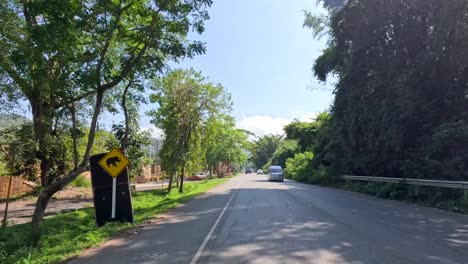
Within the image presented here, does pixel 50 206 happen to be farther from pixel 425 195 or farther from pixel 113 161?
pixel 425 195

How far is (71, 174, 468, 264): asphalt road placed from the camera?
343 inches

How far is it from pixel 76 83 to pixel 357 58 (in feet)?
64.5

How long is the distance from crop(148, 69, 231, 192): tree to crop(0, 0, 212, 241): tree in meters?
17.1

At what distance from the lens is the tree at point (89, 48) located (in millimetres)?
13055

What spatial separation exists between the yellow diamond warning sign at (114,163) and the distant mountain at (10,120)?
6.19m

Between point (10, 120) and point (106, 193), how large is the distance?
8.91 m

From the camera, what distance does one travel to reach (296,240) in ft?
34.4

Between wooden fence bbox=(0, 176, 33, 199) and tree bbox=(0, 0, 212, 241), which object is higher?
tree bbox=(0, 0, 212, 241)

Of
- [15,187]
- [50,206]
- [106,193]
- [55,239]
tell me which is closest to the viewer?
[55,239]

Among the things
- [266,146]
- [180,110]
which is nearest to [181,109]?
[180,110]

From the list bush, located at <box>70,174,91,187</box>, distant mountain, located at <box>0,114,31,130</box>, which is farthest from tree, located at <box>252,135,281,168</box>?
distant mountain, located at <box>0,114,31,130</box>

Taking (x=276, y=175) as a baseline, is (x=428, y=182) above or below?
below

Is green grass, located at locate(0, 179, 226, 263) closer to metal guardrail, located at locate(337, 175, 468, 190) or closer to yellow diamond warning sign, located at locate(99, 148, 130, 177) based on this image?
yellow diamond warning sign, located at locate(99, 148, 130, 177)

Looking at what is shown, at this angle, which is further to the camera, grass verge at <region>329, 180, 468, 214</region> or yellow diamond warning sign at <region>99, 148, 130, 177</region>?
grass verge at <region>329, 180, 468, 214</region>
